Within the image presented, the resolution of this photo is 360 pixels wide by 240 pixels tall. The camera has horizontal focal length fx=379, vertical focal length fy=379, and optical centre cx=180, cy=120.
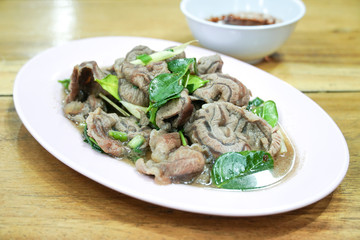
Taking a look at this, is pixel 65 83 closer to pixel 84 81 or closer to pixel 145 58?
pixel 84 81

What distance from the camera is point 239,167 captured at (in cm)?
200

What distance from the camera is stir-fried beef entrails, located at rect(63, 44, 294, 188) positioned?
208cm

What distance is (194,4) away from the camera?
144 inches

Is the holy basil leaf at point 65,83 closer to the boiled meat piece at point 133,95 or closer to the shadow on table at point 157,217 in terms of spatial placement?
the boiled meat piece at point 133,95

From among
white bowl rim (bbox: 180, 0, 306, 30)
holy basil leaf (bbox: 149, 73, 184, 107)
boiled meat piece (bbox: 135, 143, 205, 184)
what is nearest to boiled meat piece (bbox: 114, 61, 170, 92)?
holy basil leaf (bbox: 149, 73, 184, 107)

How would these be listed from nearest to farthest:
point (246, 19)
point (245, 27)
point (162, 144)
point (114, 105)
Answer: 1. point (162, 144)
2. point (114, 105)
3. point (245, 27)
4. point (246, 19)

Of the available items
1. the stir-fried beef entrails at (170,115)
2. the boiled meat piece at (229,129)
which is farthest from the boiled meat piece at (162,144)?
the boiled meat piece at (229,129)

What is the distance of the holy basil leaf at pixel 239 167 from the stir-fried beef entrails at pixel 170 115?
0.06ft

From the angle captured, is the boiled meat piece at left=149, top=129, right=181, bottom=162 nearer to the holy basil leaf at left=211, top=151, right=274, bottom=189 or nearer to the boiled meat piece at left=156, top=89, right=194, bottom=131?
the boiled meat piece at left=156, top=89, right=194, bottom=131

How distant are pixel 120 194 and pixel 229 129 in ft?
2.37

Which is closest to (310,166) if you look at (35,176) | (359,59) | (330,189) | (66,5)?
(330,189)

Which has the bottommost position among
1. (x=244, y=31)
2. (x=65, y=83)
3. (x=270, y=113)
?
(x=65, y=83)

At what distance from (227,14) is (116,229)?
266cm

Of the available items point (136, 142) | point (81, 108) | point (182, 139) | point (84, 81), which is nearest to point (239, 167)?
point (182, 139)
